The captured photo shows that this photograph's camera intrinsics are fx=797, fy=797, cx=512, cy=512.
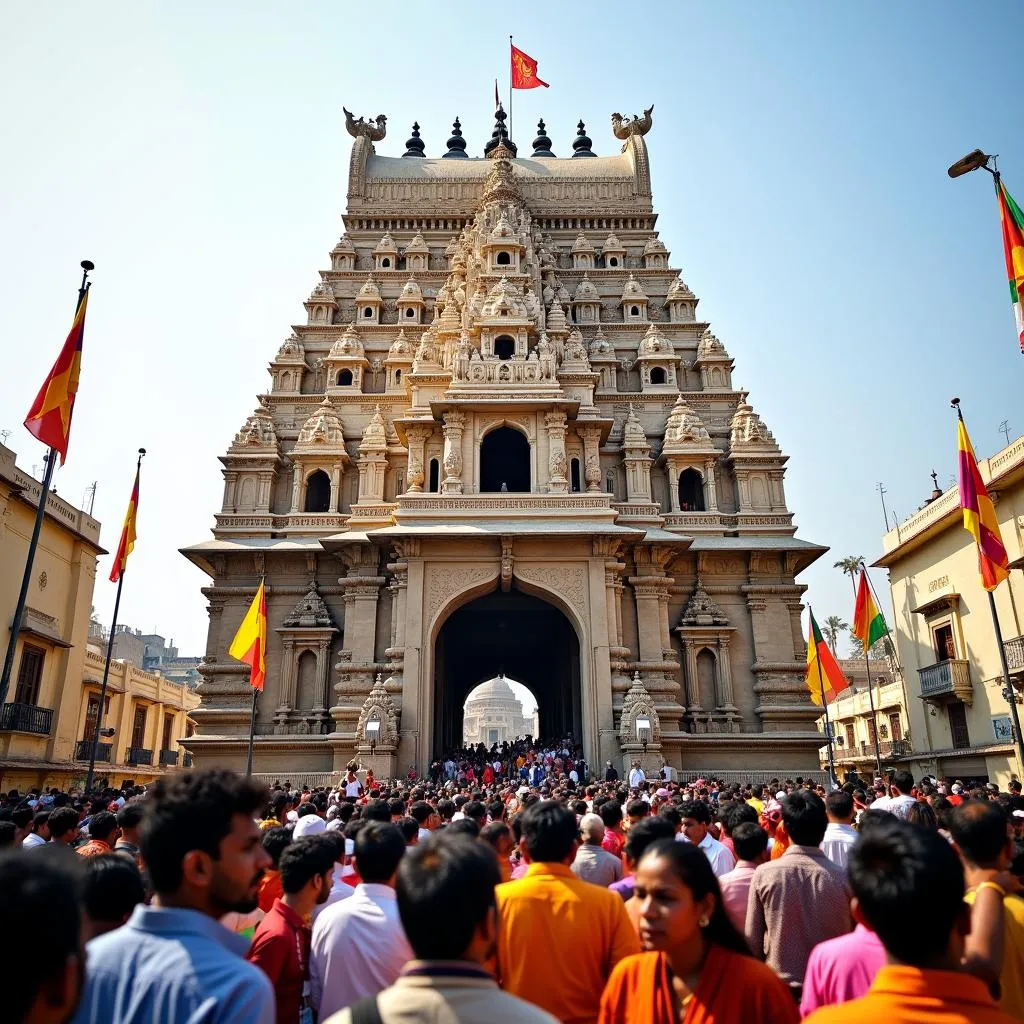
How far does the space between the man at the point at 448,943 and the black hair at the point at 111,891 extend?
6.25 ft

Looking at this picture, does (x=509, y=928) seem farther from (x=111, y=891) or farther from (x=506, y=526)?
(x=506, y=526)

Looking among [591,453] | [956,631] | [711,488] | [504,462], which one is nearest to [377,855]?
[591,453]

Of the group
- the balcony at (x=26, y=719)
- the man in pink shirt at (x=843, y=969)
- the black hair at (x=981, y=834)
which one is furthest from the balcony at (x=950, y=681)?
the balcony at (x=26, y=719)

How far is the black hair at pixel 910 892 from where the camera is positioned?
2469 millimetres

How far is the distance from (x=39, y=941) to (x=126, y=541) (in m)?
23.9

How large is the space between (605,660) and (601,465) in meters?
9.57

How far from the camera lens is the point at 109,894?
12.3 feet

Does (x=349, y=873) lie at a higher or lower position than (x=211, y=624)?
lower

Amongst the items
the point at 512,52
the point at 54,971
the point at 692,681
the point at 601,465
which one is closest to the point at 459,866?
the point at 54,971

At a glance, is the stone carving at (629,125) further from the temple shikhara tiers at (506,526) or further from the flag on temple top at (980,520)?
the flag on temple top at (980,520)

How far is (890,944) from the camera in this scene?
251 centimetres

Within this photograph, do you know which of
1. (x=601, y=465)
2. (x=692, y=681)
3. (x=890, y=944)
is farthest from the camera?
(x=601, y=465)

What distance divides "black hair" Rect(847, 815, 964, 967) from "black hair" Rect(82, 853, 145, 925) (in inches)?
126

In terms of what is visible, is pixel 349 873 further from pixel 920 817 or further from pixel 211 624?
pixel 211 624
